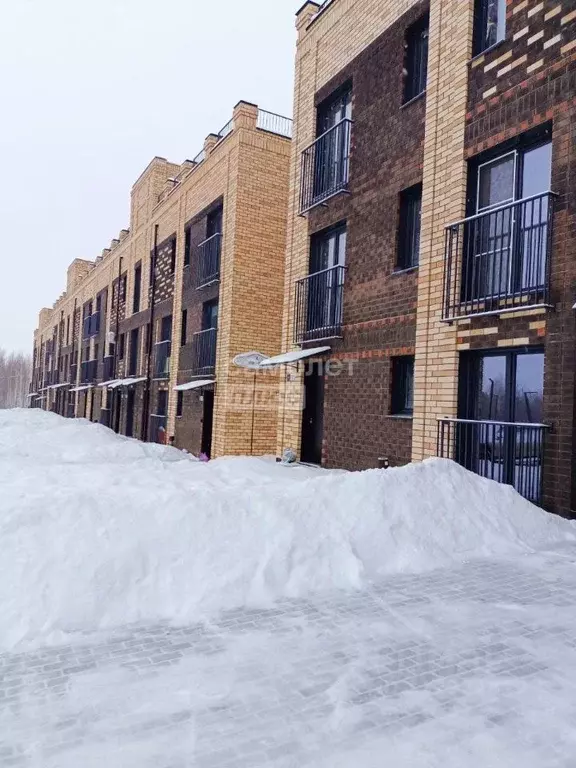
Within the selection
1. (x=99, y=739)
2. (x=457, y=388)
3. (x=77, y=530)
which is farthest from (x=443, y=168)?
(x=99, y=739)

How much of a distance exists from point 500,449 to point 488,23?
619 cm

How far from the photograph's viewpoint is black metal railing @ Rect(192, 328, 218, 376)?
46.4ft

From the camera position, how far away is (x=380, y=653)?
2955mm

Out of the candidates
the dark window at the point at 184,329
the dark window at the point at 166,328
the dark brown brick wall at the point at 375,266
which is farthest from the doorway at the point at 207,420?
the dark brown brick wall at the point at 375,266

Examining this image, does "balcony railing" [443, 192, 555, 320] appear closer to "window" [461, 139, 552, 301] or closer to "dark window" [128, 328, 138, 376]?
"window" [461, 139, 552, 301]

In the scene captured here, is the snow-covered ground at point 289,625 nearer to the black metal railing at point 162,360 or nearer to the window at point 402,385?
the window at point 402,385

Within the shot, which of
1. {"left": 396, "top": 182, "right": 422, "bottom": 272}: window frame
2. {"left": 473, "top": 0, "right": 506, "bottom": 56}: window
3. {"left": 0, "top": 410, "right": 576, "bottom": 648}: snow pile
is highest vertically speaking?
{"left": 473, "top": 0, "right": 506, "bottom": 56}: window

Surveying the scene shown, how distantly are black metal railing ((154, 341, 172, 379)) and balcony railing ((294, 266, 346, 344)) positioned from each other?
766 centimetres

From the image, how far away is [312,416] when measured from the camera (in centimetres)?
1116

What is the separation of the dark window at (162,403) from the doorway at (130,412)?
9.80 ft

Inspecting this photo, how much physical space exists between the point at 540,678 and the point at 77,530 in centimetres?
332

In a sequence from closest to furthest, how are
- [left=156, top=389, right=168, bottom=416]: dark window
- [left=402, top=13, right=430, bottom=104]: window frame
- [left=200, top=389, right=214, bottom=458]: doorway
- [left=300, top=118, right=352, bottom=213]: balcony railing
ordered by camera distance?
[left=402, top=13, right=430, bottom=104]: window frame → [left=300, top=118, right=352, bottom=213]: balcony railing → [left=200, top=389, right=214, bottom=458]: doorway → [left=156, top=389, right=168, bottom=416]: dark window

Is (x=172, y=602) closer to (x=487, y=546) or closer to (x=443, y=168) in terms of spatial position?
(x=487, y=546)

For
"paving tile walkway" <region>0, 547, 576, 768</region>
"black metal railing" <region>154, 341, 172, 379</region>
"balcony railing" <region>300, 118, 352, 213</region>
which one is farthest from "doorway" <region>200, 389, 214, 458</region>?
"paving tile walkway" <region>0, 547, 576, 768</region>
